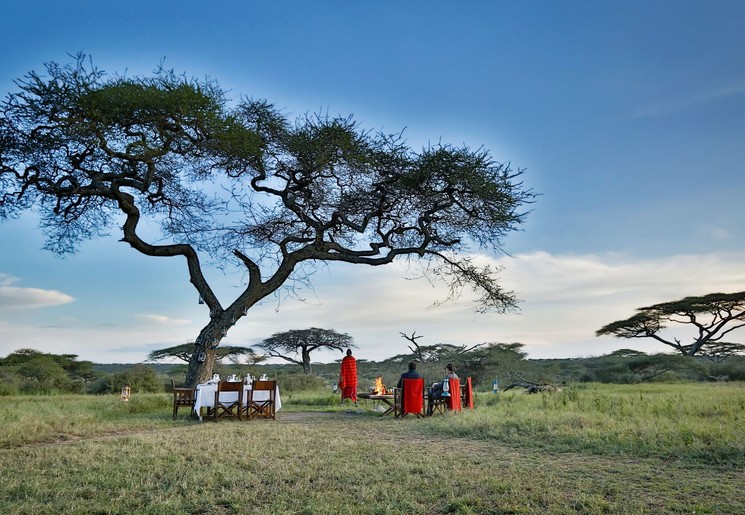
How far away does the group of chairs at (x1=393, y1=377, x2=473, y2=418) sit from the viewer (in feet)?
37.1

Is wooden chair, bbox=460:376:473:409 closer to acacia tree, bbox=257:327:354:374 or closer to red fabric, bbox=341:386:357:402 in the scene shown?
red fabric, bbox=341:386:357:402

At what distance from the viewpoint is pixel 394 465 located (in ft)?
18.6

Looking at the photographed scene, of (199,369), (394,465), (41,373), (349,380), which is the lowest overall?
(394,465)

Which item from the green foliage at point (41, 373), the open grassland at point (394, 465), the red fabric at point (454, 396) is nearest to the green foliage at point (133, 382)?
the green foliage at point (41, 373)

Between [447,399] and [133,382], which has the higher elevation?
[133,382]

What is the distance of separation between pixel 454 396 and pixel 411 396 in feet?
3.12

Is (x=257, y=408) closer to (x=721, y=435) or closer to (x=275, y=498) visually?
(x=275, y=498)

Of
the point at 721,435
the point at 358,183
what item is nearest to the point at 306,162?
the point at 358,183

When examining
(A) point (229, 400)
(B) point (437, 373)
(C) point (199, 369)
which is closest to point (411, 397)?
(A) point (229, 400)

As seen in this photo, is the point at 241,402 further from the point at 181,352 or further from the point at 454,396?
the point at 181,352

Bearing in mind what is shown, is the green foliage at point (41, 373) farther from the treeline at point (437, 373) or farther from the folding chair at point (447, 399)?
the folding chair at point (447, 399)

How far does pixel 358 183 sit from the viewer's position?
15445 mm

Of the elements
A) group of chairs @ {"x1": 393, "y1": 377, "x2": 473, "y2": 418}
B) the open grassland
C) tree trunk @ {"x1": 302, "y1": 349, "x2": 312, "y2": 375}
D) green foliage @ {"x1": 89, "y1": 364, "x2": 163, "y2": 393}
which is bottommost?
the open grassland

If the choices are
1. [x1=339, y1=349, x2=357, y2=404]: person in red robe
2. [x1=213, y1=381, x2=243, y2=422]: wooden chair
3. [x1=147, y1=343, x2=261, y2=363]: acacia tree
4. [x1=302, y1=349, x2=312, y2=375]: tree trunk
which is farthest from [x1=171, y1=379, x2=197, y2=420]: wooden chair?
[x1=302, y1=349, x2=312, y2=375]: tree trunk
